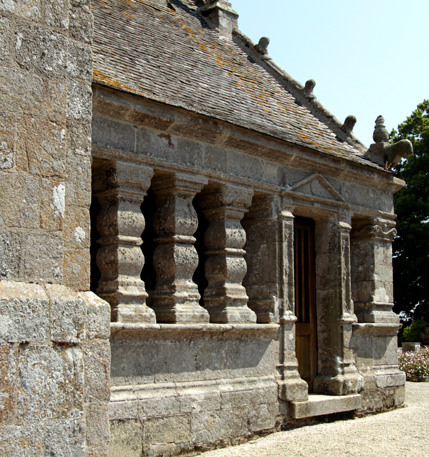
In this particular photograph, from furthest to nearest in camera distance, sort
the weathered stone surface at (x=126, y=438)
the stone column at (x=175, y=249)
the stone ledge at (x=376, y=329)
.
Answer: the stone ledge at (x=376, y=329) < the stone column at (x=175, y=249) < the weathered stone surface at (x=126, y=438)

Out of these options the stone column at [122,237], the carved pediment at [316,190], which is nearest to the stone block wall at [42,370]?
the stone column at [122,237]

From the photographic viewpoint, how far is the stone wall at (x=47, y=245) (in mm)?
3223

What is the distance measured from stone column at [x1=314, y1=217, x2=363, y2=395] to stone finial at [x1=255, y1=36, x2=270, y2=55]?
3.27 metres

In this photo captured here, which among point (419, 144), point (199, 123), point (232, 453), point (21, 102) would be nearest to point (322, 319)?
point (232, 453)

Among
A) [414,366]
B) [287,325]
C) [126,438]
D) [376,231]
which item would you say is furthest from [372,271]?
[126,438]

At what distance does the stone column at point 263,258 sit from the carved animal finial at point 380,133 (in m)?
3.01

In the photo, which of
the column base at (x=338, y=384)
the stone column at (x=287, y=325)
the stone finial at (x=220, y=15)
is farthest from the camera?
the stone finial at (x=220, y=15)

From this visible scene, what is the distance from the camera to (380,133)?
1020 centimetres

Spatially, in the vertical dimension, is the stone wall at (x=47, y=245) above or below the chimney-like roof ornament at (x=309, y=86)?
below

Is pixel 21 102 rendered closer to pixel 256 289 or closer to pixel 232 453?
pixel 232 453

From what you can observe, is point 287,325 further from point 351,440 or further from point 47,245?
point 47,245

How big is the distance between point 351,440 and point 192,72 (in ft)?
15.6

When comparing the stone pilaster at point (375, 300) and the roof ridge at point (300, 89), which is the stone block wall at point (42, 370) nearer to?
the stone pilaster at point (375, 300)

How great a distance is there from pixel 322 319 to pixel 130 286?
11.6 feet
